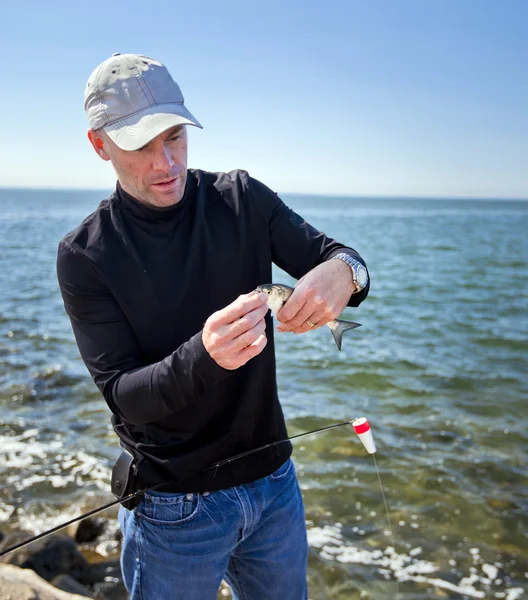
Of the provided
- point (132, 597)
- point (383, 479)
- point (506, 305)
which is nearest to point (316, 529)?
point (383, 479)

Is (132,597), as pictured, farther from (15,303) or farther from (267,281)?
(15,303)

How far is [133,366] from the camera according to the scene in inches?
97.7

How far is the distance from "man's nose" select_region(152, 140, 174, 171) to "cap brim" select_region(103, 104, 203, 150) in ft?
0.30

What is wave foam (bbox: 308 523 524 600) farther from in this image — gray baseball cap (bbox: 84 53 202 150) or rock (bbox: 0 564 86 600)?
gray baseball cap (bbox: 84 53 202 150)

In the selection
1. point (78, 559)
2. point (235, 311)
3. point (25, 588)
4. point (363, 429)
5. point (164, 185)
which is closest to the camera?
point (235, 311)

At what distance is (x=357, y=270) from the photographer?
8.91ft

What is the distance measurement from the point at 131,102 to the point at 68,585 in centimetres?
404

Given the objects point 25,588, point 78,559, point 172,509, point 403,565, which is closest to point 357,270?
point 172,509

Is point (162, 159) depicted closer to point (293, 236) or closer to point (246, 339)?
point (293, 236)

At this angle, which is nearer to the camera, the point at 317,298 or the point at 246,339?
the point at 246,339

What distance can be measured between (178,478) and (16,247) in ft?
111

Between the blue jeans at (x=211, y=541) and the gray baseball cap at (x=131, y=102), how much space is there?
1636 millimetres

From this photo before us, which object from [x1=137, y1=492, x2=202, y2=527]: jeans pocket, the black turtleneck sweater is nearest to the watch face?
the black turtleneck sweater

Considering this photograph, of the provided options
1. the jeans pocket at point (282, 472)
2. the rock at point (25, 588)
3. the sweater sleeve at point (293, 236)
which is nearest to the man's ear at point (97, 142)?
the sweater sleeve at point (293, 236)
